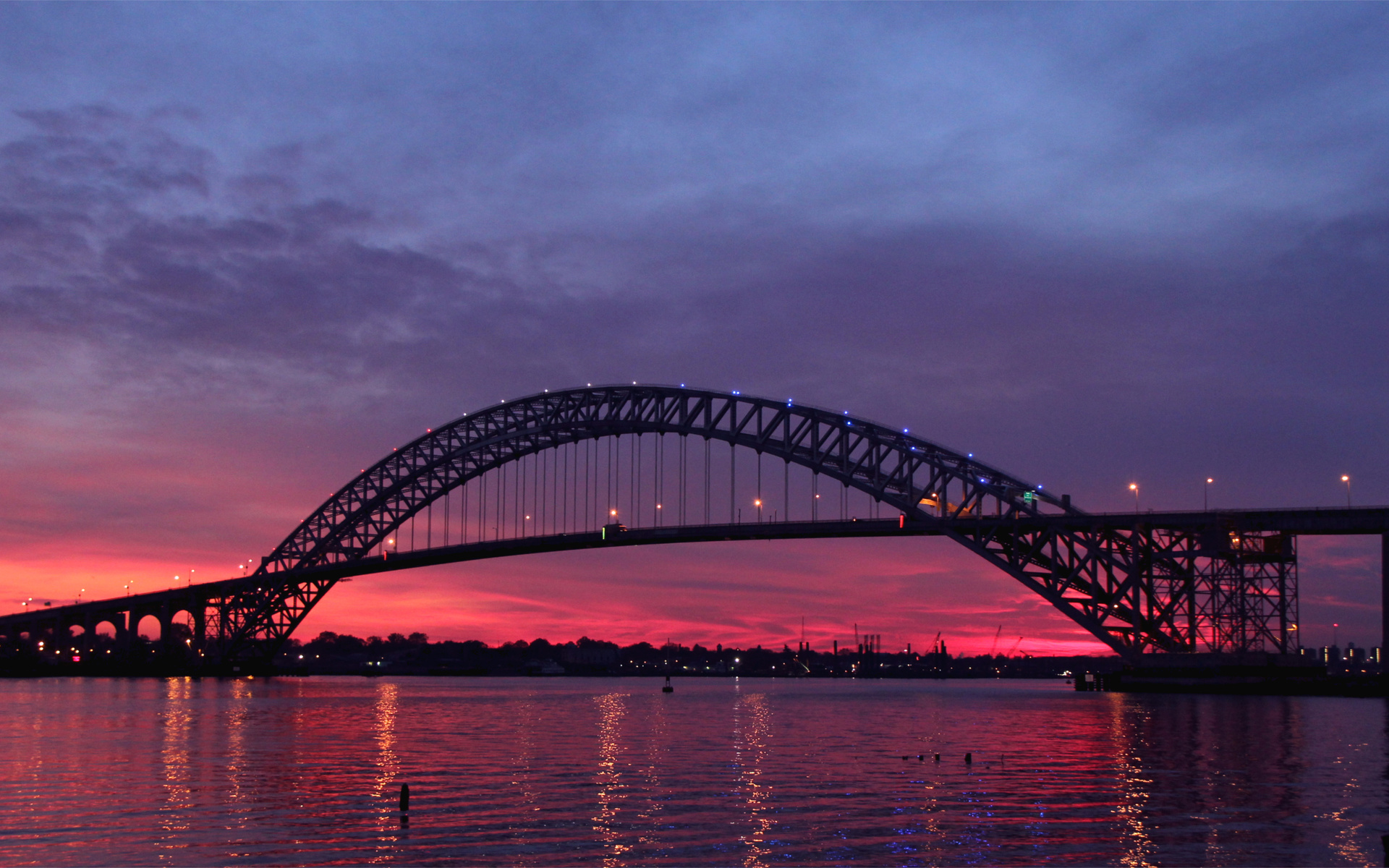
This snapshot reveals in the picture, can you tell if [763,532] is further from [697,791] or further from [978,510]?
[697,791]

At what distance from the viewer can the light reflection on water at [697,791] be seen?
61.9ft

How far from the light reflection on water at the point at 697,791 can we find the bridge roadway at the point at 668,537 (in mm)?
14423

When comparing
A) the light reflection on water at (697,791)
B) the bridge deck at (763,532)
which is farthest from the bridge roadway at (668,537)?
the light reflection on water at (697,791)

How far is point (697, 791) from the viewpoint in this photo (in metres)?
25.5

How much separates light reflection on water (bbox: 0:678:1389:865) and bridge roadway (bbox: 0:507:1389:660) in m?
14.4

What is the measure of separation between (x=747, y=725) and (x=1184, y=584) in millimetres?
28491

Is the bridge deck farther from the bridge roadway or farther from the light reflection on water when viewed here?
the light reflection on water

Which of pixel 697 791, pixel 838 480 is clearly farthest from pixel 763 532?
pixel 697 791

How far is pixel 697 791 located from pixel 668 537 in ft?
193

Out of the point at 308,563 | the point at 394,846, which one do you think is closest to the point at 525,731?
the point at 394,846

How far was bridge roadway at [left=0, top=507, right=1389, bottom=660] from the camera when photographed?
61.4 meters

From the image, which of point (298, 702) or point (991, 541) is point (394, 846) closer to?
point (298, 702)

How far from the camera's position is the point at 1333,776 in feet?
90.6

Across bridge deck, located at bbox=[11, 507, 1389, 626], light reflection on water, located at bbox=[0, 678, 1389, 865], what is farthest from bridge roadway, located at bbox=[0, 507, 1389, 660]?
light reflection on water, located at bbox=[0, 678, 1389, 865]
